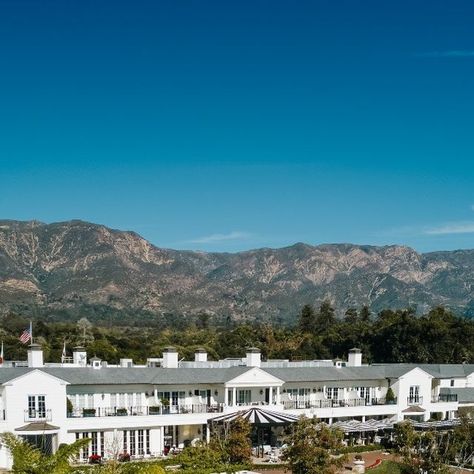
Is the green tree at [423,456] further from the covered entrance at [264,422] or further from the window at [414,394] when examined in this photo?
the window at [414,394]

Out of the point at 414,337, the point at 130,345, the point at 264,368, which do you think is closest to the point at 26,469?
the point at 264,368

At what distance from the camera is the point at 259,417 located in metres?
44.5

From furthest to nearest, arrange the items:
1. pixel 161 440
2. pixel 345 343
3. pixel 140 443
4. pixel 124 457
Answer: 1. pixel 345 343
2. pixel 161 440
3. pixel 140 443
4. pixel 124 457

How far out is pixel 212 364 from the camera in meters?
50.9

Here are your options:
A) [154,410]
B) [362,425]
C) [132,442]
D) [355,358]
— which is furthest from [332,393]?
[132,442]

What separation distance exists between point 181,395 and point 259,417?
523 centimetres

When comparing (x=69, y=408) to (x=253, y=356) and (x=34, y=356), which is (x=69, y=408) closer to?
(x=34, y=356)

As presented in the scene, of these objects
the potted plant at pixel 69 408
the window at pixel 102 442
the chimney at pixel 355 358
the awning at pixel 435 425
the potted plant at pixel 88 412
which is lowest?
the awning at pixel 435 425

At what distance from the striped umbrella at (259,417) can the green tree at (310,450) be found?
7.78 meters

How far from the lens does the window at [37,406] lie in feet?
133

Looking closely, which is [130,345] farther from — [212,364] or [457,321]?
[212,364]

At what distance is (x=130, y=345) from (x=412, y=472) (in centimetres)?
7216

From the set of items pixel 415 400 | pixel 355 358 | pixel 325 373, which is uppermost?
pixel 355 358

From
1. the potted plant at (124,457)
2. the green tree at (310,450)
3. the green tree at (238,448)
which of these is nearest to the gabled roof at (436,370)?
the green tree at (238,448)
